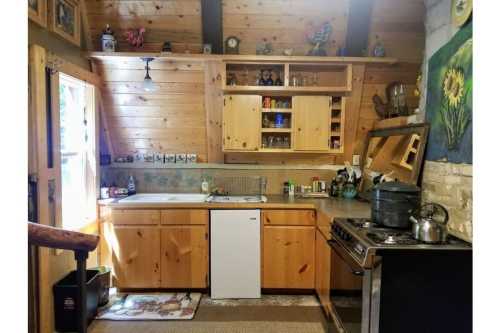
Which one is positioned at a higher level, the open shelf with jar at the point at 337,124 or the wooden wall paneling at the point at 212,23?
the wooden wall paneling at the point at 212,23

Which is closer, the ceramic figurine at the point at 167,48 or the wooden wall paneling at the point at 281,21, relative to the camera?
the wooden wall paneling at the point at 281,21

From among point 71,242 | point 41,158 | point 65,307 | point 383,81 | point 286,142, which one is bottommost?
point 65,307

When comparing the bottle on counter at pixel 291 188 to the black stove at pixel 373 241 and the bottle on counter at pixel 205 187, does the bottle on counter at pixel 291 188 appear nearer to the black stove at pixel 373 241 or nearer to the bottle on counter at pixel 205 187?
the bottle on counter at pixel 205 187

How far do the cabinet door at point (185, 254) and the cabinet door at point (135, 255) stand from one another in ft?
0.25

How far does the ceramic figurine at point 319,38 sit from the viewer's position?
3.15 m

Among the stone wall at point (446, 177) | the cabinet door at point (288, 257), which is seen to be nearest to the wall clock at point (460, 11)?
the stone wall at point (446, 177)

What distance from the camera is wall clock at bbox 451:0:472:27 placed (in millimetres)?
1863

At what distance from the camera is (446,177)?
2.10 metres

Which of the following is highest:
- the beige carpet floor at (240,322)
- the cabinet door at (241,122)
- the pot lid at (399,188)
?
the cabinet door at (241,122)

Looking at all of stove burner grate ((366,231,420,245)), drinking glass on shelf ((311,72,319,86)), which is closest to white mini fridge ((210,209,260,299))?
stove burner grate ((366,231,420,245))

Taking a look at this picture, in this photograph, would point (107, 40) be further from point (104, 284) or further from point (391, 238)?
point (391, 238)

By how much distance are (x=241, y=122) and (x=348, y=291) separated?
196 centimetres

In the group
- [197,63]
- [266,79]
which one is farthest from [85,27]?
[266,79]

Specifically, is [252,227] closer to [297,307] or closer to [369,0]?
[297,307]
